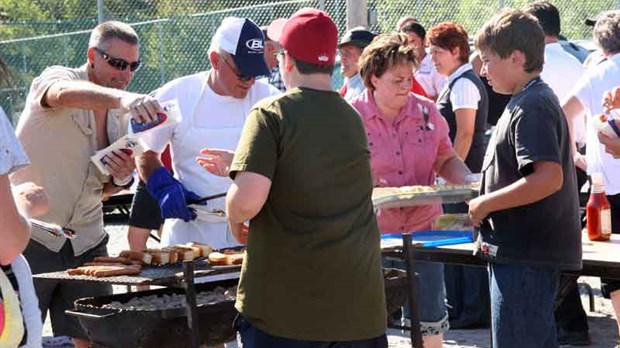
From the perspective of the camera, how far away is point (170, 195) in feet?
17.4

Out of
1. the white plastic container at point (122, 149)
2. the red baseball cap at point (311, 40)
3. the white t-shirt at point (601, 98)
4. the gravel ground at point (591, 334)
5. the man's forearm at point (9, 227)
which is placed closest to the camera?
the man's forearm at point (9, 227)

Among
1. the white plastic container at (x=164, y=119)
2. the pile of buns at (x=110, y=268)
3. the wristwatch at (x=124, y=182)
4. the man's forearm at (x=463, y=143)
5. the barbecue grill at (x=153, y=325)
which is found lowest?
the barbecue grill at (x=153, y=325)

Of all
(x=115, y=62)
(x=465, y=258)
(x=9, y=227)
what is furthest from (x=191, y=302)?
(x=115, y=62)

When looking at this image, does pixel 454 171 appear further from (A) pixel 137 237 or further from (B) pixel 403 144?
(A) pixel 137 237

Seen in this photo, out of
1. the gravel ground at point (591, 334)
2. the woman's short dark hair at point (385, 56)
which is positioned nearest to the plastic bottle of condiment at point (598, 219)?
the woman's short dark hair at point (385, 56)

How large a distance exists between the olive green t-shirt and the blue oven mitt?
4.45ft

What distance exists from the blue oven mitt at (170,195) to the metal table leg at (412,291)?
3.17 ft

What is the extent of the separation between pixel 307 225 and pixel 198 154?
5.39 feet

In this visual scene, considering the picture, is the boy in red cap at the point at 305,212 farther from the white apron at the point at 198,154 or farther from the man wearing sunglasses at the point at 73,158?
the man wearing sunglasses at the point at 73,158

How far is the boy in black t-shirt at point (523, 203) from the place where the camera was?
4547 mm

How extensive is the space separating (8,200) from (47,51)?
13341 millimetres

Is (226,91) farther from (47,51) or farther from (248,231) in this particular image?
(47,51)

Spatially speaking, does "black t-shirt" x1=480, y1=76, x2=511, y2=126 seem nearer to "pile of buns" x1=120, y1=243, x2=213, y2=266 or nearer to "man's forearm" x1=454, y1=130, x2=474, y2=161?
"man's forearm" x1=454, y1=130, x2=474, y2=161

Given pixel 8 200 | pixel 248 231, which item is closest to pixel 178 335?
pixel 248 231
